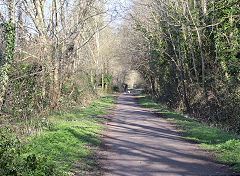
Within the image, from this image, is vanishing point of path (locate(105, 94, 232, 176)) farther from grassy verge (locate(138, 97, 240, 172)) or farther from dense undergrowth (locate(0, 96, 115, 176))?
dense undergrowth (locate(0, 96, 115, 176))

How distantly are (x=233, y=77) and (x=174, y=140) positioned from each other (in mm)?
6590

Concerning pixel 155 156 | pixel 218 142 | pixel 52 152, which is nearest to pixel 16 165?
pixel 52 152

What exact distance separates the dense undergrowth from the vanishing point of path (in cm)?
69

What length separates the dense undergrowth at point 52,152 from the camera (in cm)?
582

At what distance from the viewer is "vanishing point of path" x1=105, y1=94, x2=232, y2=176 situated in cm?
663

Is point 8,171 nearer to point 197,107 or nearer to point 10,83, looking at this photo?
point 10,83

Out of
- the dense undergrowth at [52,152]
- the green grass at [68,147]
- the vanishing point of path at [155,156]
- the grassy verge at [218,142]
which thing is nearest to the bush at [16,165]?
the dense undergrowth at [52,152]

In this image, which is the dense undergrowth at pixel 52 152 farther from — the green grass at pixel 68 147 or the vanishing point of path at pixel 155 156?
the vanishing point of path at pixel 155 156

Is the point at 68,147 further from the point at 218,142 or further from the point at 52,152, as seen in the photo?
the point at 218,142

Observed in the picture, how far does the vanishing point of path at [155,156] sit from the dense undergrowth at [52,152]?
0.69m

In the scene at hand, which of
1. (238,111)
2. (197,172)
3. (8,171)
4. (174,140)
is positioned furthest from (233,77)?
(8,171)

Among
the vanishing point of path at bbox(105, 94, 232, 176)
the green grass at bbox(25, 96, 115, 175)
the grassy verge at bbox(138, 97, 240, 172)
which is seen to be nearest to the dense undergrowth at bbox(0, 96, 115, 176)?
the green grass at bbox(25, 96, 115, 175)

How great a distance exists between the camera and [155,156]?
314 inches

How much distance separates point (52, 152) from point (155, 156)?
122 inches
